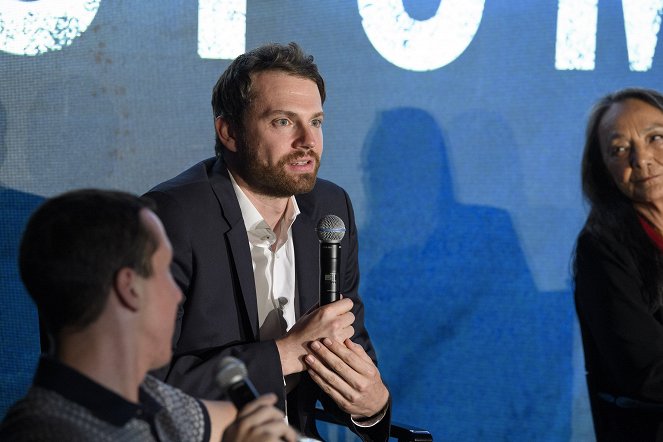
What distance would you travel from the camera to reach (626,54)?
3.38 meters

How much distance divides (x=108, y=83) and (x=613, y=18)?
87.5 inches

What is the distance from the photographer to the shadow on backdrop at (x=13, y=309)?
3.32 metres

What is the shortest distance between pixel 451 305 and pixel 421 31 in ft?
4.00

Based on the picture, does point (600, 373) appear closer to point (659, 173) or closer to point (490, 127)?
point (659, 173)

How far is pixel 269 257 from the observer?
2.42m

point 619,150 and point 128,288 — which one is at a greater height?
point 619,150

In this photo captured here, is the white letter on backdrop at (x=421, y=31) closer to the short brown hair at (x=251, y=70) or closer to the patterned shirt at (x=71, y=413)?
the short brown hair at (x=251, y=70)

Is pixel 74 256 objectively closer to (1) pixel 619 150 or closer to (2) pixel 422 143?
(1) pixel 619 150

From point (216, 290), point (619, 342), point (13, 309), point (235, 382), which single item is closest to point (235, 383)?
point (235, 382)

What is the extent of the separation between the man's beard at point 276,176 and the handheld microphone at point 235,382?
112 centimetres

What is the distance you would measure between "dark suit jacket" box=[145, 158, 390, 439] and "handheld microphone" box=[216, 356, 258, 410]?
720 mm

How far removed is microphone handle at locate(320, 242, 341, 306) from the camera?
207 cm

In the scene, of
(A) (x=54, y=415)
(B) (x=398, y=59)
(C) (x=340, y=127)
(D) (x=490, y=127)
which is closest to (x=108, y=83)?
(C) (x=340, y=127)

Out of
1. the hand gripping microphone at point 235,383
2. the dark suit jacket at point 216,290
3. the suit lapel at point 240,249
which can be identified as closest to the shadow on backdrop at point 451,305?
the dark suit jacket at point 216,290
